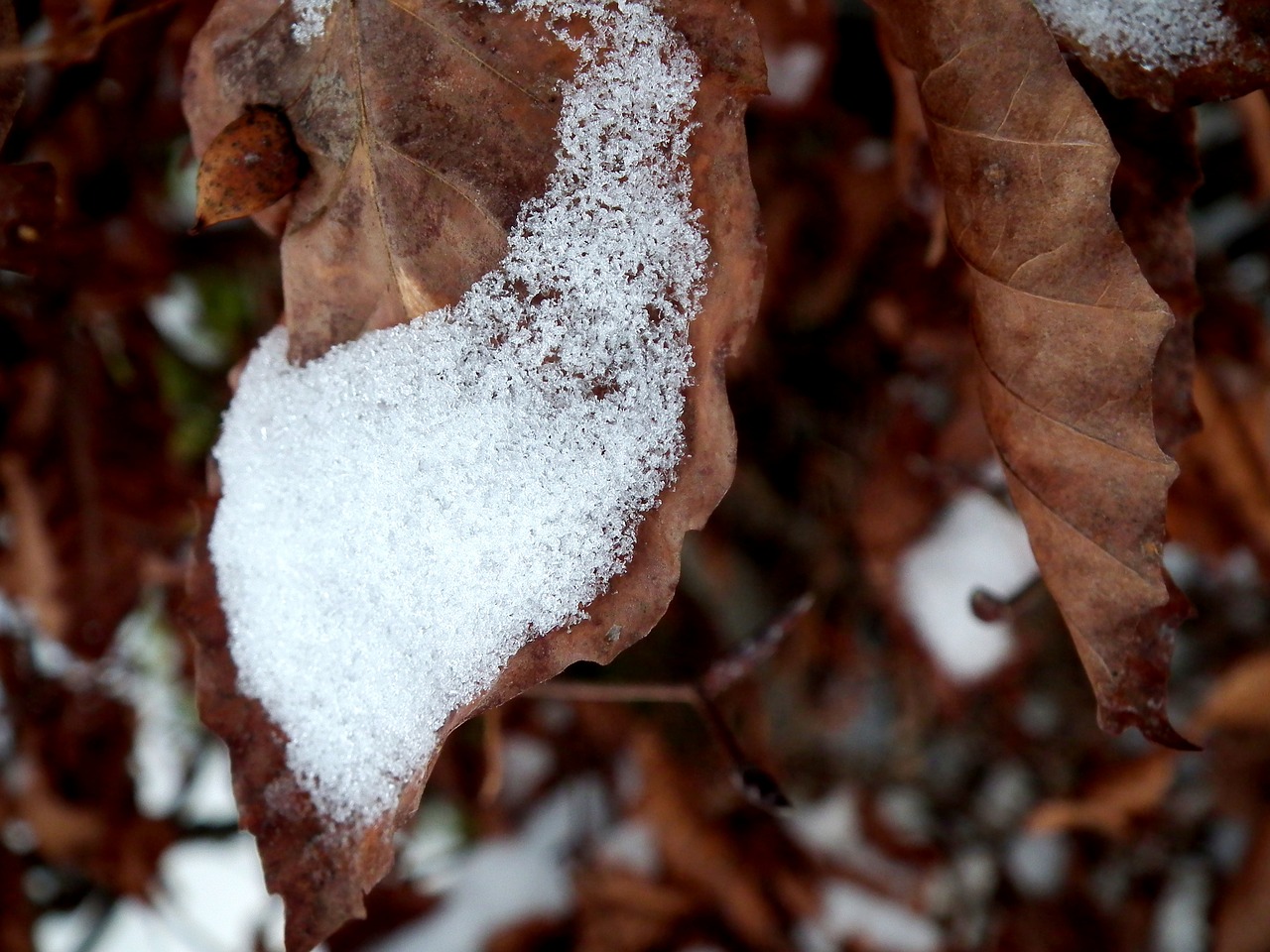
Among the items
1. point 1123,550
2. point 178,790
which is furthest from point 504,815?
point 1123,550

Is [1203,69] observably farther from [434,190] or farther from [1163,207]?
[434,190]

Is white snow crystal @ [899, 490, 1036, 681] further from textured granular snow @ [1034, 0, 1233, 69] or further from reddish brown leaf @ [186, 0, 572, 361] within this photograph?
reddish brown leaf @ [186, 0, 572, 361]

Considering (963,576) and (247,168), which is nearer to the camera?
(247,168)

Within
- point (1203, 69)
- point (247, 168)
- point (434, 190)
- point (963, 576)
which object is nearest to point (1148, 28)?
point (1203, 69)

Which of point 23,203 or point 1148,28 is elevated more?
point 1148,28

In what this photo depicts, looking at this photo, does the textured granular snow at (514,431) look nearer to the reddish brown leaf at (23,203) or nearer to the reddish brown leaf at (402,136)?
the reddish brown leaf at (402,136)

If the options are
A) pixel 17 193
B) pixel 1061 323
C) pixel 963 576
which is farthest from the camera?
pixel 963 576

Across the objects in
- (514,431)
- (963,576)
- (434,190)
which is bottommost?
(963,576)
